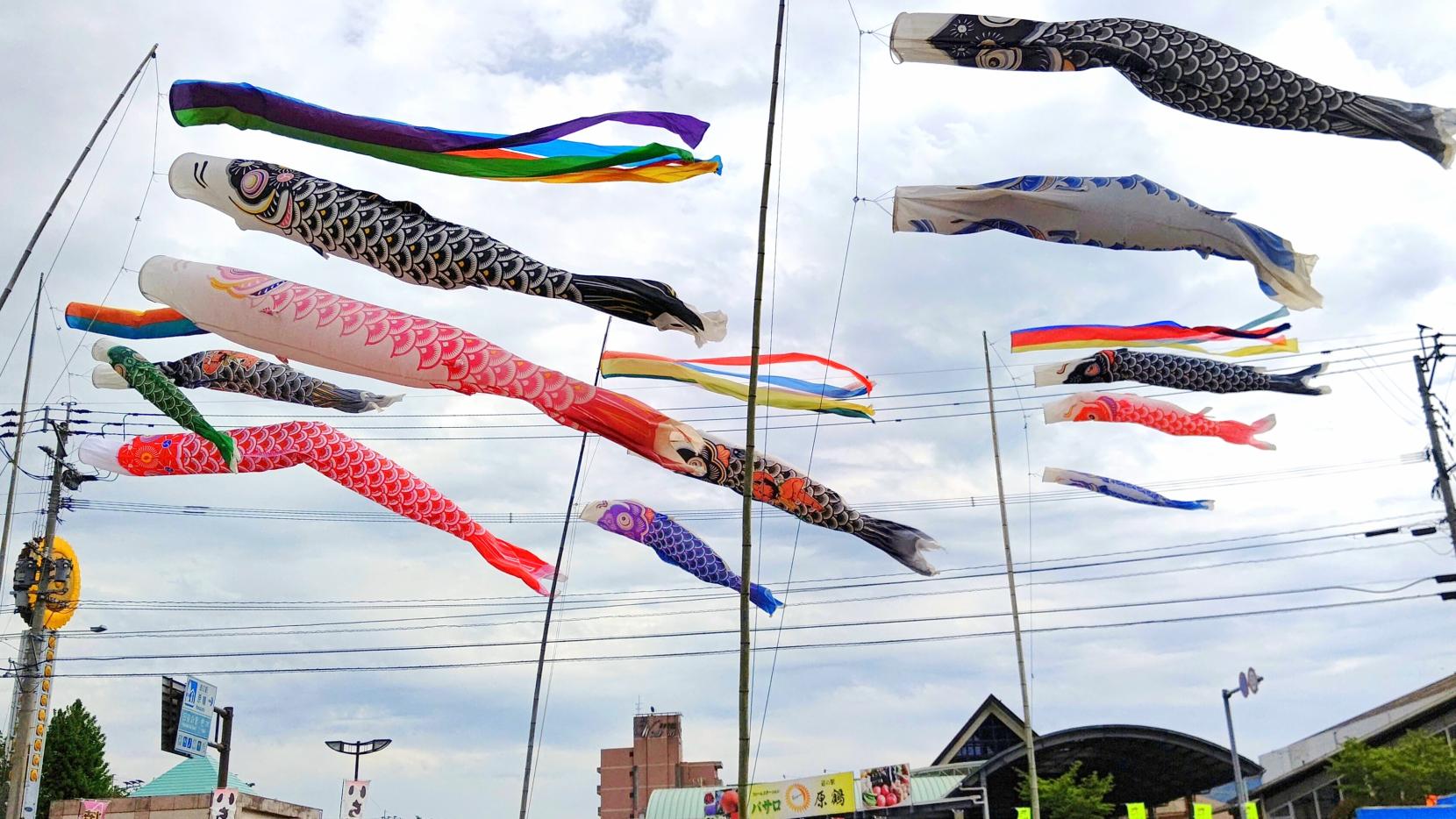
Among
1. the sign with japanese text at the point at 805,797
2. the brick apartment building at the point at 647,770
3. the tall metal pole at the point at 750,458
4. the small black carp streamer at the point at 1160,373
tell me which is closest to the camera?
the tall metal pole at the point at 750,458

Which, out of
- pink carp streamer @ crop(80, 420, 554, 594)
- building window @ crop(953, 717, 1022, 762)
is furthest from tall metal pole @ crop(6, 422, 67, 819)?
building window @ crop(953, 717, 1022, 762)

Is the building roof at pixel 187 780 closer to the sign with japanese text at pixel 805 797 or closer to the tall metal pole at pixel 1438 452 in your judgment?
the sign with japanese text at pixel 805 797

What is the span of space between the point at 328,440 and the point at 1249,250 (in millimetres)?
13593

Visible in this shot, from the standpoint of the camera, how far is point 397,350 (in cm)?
1581

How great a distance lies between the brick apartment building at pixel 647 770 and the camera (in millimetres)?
80025

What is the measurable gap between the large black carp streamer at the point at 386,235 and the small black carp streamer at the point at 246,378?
5350 millimetres

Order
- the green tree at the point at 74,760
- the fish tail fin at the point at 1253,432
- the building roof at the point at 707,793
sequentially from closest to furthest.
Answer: the fish tail fin at the point at 1253,432 → the building roof at the point at 707,793 → the green tree at the point at 74,760

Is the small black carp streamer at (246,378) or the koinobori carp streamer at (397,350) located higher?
the small black carp streamer at (246,378)

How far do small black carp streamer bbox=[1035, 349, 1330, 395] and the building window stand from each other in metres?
29.1

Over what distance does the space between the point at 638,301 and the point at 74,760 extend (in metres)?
45.5

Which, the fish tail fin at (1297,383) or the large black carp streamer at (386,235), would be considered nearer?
the large black carp streamer at (386,235)

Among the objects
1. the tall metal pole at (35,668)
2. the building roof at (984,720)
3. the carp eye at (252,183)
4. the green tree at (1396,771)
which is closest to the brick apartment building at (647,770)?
the building roof at (984,720)

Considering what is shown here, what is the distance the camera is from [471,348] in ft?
54.0

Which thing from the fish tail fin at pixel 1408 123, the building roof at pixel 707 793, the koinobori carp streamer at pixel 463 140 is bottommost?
the building roof at pixel 707 793
